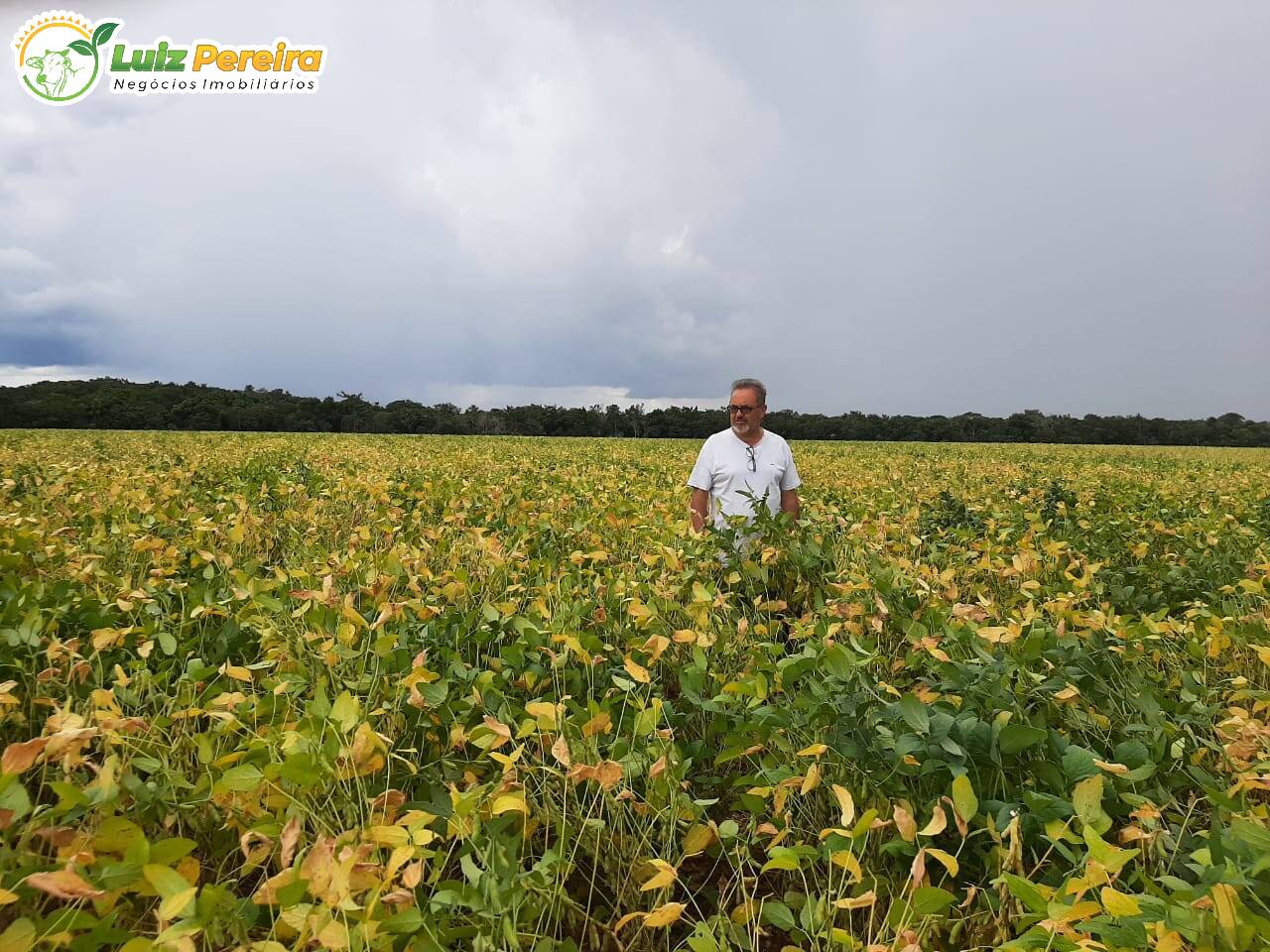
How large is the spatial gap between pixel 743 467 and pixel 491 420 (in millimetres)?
55358

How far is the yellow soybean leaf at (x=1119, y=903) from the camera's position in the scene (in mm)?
1130

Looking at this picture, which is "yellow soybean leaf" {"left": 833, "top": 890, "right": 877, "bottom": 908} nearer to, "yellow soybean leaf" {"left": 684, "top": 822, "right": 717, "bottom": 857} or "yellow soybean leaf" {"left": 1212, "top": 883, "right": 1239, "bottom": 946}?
"yellow soybean leaf" {"left": 684, "top": 822, "right": 717, "bottom": 857}

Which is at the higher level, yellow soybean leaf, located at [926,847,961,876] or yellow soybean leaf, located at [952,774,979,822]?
yellow soybean leaf, located at [952,774,979,822]

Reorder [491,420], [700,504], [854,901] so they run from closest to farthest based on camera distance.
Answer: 1. [854,901]
2. [700,504]
3. [491,420]

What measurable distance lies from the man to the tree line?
45.5 metres

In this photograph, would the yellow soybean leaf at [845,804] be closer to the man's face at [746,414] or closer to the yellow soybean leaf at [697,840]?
the yellow soybean leaf at [697,840]

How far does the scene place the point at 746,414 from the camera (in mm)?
4703

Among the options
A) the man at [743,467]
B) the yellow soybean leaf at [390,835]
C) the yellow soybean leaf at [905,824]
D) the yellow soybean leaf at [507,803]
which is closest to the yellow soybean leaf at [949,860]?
the yellow soybean leaf at [905,824]

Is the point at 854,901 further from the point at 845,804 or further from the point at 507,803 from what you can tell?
the point at 507,803

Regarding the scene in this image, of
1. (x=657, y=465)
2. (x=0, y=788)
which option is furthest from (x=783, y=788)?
(x=657, y=465)

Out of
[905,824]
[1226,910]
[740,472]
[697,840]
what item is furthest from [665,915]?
[740,472]

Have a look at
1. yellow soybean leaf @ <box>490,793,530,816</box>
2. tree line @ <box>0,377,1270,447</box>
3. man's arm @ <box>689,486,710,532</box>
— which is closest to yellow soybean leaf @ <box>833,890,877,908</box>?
yellow soybean leaf @ <box>490,793,530,816</box>

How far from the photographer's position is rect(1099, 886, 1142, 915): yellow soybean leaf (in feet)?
3.71

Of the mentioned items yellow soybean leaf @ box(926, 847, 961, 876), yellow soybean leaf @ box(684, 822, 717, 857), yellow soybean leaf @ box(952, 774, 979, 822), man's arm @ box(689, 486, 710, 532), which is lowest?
yellow soybean leaf @ box(684, 822, 717, 857)
